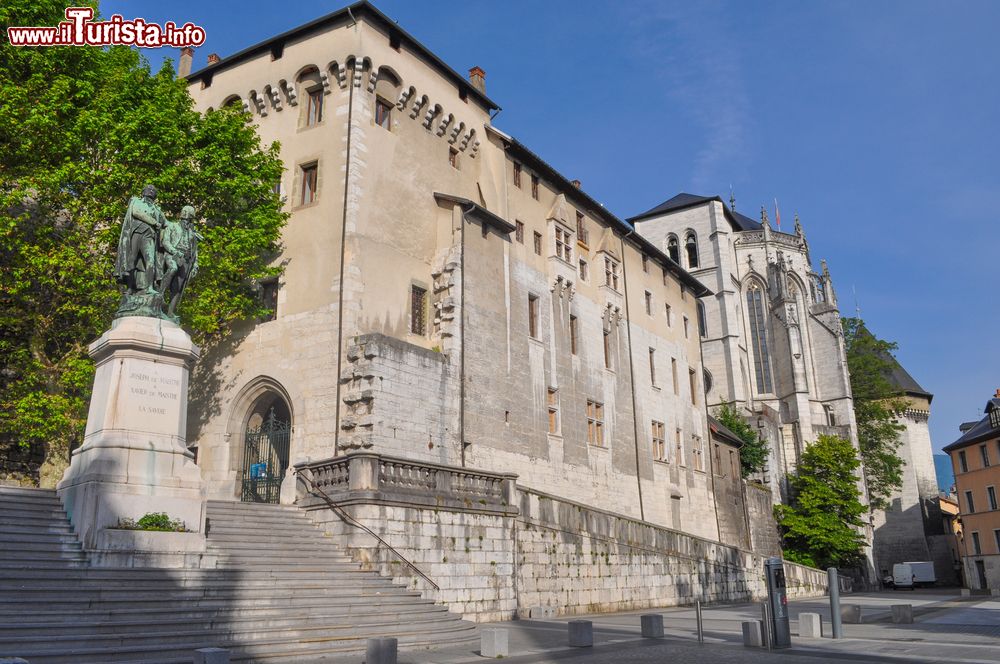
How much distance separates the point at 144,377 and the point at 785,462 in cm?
5549

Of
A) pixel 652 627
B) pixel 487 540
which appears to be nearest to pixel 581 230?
pixel 487 540

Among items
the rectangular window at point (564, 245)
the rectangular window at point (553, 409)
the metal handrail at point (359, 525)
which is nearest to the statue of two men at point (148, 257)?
the metal handrail at point (359, 525)

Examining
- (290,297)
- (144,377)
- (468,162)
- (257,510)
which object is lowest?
(257,510)

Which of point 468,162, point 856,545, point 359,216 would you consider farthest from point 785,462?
point 359,216

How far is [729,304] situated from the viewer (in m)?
65.8

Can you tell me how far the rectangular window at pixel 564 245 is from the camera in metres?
33.8

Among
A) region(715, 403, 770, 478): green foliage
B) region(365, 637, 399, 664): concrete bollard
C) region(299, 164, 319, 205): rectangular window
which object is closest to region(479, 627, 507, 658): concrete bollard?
region(365, 637, 399, 664): concrete bollard

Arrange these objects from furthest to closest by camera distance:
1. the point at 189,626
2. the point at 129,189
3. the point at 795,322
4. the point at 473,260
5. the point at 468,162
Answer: the point at 795,322 → the point at 468,162 → the point at 473,260 → the point at 129,189 → the point at 189,626

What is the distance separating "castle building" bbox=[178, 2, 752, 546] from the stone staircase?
16.5 feet

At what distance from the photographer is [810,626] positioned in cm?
1600

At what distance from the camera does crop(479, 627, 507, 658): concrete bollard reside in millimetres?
12203

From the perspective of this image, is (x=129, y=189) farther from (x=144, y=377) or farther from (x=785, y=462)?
(x=785, y=462)

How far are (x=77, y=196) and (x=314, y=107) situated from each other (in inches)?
329

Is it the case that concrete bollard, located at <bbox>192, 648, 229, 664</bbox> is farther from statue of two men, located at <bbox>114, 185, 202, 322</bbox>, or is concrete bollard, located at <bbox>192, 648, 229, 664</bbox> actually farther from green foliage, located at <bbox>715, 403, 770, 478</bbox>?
green foliage, located at <bbox>715, 403, 770, 478</bbox>
